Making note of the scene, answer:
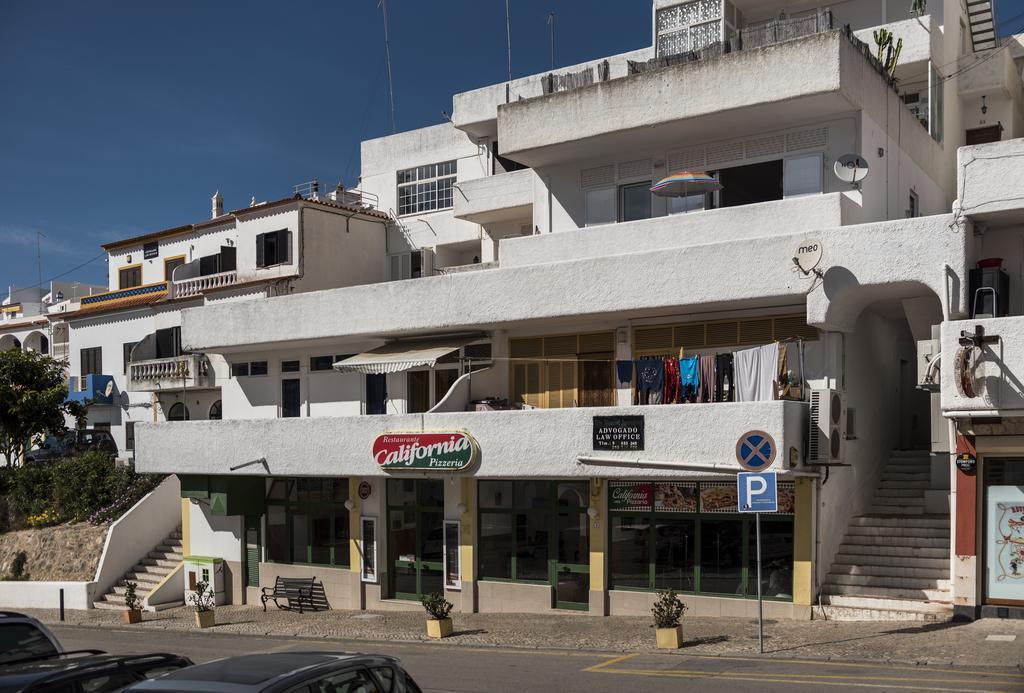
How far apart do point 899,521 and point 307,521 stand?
16134 millimetres

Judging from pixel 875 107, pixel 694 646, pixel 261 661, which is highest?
pixel 875 107

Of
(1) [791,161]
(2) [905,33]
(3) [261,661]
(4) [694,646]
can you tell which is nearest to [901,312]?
(1) [791,161]

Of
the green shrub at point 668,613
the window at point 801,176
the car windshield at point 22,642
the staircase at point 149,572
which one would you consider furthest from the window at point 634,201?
the staircase at point 149,572

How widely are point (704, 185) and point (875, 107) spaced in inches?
163

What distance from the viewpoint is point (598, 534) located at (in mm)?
23094

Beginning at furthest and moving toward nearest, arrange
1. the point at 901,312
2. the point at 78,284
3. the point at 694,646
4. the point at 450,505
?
the point at 78,284 → the point at 450,505 → the point at 901,312 → the point at 694,646

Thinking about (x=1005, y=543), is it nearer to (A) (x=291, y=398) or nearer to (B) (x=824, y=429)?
(B) (x=824, y=429)

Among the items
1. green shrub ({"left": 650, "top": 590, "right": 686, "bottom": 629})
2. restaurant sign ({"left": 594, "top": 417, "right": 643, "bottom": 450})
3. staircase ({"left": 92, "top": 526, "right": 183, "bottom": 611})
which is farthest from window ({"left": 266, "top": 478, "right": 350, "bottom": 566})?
green shrub ({"left": 650, "top": 590, "right": 686, "bottom": 629})

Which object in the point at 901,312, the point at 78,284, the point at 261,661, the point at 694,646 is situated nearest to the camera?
the point at 261,661

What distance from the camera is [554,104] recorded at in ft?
81.6

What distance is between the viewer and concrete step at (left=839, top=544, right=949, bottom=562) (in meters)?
20.5

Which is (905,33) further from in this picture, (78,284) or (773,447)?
(78,284)

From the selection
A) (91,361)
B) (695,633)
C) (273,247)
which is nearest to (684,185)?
(695,633)

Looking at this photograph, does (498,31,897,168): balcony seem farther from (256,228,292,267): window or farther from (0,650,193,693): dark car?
(0,650,193,693): dark car
